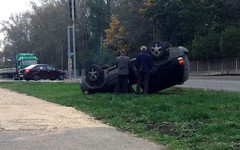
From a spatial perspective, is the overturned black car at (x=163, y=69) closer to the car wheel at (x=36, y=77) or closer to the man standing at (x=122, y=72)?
the man standing at (x=122, y=72)

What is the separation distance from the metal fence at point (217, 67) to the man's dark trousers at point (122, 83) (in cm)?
2750

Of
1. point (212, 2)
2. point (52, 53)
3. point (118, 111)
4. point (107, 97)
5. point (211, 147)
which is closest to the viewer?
point (211, 147)

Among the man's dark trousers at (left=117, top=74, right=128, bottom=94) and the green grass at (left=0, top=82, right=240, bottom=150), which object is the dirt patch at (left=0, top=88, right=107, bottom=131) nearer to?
the green grass at (left=0, top=82, right=240, bottom=150)

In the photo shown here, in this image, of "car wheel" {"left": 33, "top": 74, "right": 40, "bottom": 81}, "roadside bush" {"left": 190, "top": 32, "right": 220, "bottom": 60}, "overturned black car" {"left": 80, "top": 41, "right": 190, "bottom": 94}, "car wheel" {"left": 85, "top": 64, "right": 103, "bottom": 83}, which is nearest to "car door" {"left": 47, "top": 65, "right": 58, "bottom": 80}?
"car wheel" {"left": 33, "top": 74, "right": 40, "bottom": 81}

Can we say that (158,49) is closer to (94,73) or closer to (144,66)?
(144,66)

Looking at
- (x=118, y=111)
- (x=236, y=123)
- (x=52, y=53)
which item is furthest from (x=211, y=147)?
(x=52, y=53)

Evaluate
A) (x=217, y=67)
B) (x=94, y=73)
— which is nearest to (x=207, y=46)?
(x=217, y=67)

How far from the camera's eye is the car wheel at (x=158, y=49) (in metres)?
14.2

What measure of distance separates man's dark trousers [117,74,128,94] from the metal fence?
27.5 metres

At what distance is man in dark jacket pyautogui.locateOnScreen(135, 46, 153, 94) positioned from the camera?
45.4 feet

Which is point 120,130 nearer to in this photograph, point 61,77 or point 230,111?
point 230,111

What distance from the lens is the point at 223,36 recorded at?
39844 millimetres

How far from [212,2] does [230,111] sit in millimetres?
37170

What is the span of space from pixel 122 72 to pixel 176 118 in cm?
538
